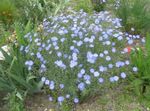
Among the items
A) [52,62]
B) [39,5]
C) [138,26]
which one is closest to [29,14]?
[39,5]

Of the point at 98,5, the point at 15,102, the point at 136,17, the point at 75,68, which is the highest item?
the point at 75,68

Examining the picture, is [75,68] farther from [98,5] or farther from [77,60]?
[98,5]

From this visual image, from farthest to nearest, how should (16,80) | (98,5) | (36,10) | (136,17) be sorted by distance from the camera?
(98,5)
(36,10)
(136,17)
(16,80)

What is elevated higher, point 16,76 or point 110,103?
point 16,76

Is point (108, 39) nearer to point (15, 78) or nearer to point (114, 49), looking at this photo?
point (114, 49)

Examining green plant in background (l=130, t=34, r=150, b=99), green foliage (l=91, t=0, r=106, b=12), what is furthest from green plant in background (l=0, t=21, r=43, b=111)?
green foliage (l=91, t=0, r=106, b=12)

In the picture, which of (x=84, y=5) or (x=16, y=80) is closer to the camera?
(x=16, y=80)

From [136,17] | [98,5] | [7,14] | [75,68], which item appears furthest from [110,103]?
[7,14]
